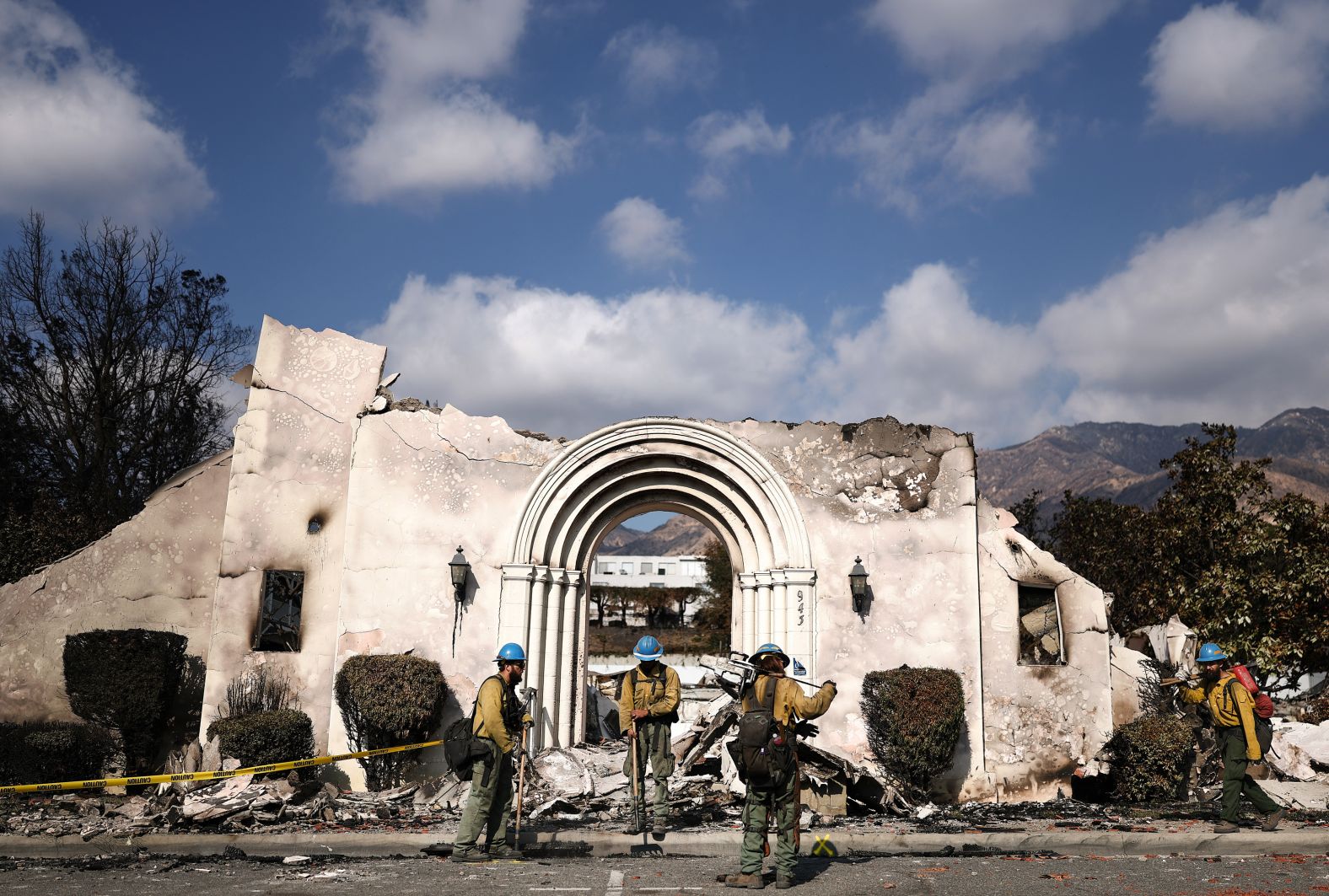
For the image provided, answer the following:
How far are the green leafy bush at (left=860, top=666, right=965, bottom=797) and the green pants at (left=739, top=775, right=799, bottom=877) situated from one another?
4227 mm

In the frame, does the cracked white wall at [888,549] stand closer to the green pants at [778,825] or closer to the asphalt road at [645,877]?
the asphalt road at [645,877]

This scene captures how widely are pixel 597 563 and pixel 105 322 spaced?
54.1 metres

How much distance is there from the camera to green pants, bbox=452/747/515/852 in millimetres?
8258

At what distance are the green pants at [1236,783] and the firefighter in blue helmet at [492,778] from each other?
657cm

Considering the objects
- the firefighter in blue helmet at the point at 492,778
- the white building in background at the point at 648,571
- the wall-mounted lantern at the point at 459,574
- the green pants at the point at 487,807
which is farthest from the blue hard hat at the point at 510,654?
the white building in background at the point at 648,571

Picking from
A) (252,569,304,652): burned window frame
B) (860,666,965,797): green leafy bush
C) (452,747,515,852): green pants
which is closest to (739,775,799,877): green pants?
(452,747,515,852): green pants

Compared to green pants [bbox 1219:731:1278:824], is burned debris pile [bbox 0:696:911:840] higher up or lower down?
lower down

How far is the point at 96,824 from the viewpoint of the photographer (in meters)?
9.52

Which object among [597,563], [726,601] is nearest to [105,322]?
[726,601]

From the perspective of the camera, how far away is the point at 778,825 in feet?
24.7

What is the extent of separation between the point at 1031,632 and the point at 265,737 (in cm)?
918

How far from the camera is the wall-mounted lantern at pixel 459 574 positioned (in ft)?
40.6

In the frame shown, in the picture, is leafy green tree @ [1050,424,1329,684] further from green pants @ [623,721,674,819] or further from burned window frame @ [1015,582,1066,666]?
green pants @ [623,721,674,819]

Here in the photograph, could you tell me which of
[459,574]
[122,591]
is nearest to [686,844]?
[459,574]
